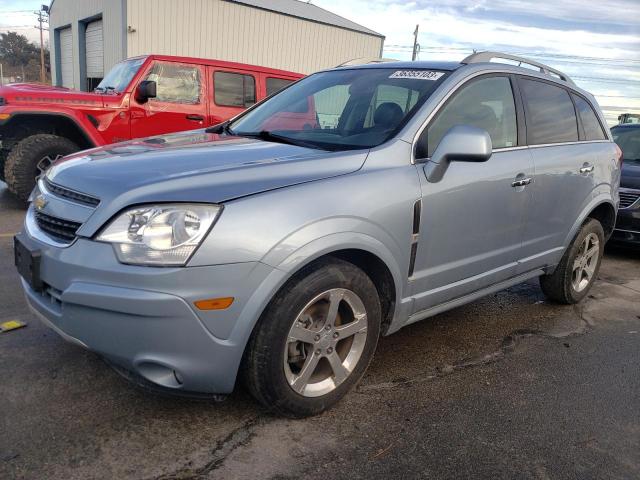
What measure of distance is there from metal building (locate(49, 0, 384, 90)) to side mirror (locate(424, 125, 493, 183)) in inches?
717

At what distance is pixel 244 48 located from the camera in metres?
22.2

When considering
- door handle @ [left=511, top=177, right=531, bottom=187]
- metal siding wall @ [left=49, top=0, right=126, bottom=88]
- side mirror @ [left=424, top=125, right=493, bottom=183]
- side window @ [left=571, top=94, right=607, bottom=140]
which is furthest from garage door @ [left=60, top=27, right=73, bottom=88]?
side mirror @ [left=424, top=125, right=493, bottom=183]

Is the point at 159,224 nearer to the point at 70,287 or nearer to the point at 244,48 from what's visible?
the point at 70,287

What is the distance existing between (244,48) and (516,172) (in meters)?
20.5

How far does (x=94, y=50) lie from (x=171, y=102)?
679 inches

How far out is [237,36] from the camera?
21.9 meters

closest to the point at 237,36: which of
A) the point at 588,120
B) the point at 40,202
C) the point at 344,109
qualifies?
the point at 588,120

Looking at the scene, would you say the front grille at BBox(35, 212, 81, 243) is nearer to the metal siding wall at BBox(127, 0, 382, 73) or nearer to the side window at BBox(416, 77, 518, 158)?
the side window at BBox(416, 77, 518, 158)

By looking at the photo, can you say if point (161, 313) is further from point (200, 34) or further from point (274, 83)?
point (200, 34)

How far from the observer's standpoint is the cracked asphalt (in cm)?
228

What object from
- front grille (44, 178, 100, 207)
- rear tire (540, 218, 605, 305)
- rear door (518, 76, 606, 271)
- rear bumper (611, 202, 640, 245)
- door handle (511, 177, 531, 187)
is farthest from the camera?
rear bumper (611, 202, 640, 245)

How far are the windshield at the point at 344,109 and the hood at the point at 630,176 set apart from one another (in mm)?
4126

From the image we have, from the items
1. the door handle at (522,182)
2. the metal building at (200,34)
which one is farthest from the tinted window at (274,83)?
the metal building at (200,34)

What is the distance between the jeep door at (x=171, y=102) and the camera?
715 cm
